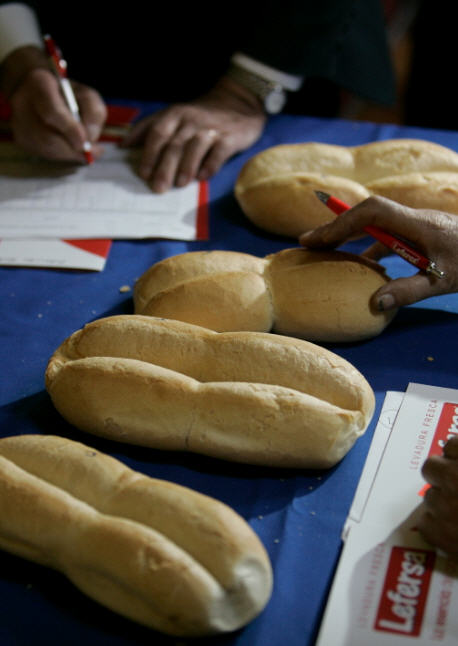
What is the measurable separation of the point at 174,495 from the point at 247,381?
0.66ft

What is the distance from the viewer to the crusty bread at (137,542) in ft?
1.89

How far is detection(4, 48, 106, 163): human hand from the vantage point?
1.46 metres

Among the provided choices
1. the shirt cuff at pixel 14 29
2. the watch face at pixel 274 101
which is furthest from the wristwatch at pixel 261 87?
the shirt cuff at pixel 14 29

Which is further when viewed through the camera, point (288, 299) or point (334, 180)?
point (334, 180)

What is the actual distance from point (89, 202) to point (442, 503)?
974 millimetres

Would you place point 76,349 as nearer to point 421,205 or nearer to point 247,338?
point 247,338

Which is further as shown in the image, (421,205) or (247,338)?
(421,205)

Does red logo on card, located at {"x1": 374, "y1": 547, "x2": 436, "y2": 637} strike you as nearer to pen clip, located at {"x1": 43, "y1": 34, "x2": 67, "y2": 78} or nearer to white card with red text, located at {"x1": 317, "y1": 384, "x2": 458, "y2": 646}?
white card with red text, located at {"x1": 317, "y1": 384, "x2": 458, "y2": 646}

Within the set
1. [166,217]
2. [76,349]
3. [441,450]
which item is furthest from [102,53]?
[441,450]

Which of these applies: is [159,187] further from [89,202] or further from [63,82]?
[63,82]

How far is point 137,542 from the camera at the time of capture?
59cm

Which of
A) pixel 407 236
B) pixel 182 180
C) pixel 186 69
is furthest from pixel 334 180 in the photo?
pixel 186 69

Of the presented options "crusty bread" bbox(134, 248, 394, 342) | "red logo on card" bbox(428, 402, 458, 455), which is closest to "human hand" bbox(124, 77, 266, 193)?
"crusty bread" bbox(134, 248, 394, 342)

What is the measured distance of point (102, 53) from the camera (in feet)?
6.15
